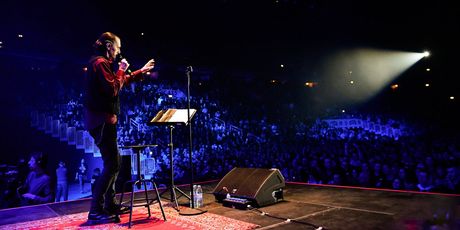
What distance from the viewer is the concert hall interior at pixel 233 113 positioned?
2.69 meters

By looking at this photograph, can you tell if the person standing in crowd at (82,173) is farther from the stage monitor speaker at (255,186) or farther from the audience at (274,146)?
the stage monitor speaker at (255,186)

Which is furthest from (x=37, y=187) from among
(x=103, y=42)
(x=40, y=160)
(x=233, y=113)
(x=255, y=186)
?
(x=233, y=113)

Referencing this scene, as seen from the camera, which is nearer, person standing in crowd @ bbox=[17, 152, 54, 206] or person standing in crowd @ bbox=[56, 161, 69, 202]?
person standing in crowd @ bbox=[17, 152, 54, 206]

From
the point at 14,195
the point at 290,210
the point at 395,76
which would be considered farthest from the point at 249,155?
the point at 395,76

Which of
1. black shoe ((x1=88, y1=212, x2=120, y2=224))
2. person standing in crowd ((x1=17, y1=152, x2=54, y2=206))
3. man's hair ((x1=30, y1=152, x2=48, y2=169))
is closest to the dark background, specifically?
man's hair ((x1=30, y1=152, x2=48, y2=169))

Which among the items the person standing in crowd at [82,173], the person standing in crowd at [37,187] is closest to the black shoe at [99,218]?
the person standing in crowd at [37,187]

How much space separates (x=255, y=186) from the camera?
273 cm

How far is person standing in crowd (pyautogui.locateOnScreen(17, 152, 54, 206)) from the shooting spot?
366 centimetres

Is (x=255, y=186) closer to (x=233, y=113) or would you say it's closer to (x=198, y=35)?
(x=198, y=35)

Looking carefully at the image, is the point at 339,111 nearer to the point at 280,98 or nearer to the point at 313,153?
the point at 280,98

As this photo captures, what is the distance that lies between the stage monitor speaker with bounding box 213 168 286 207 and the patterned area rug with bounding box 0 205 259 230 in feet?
1.33

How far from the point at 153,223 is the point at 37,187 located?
2.30 m

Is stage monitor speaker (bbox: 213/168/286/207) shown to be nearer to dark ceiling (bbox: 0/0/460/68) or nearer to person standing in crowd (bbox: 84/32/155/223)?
person standing in crowd (bbox: 84/32/155/223)

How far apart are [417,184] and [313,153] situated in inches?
89.4
